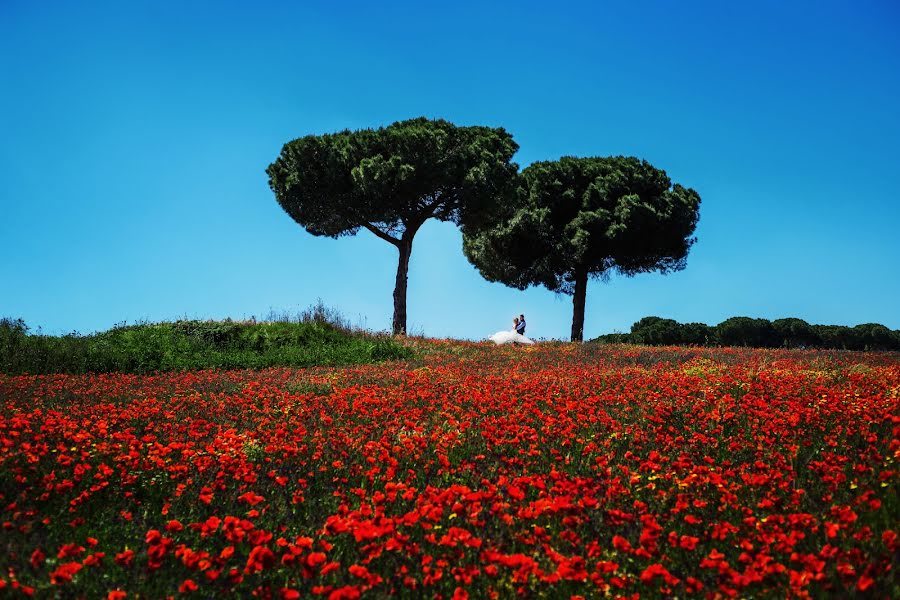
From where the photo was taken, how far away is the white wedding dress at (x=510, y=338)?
26.8 metres

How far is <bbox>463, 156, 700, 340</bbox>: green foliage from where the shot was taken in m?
35.3

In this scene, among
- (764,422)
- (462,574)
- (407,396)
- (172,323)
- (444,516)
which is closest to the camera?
(462,574)

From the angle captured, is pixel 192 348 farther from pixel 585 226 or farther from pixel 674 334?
pixel 674 334

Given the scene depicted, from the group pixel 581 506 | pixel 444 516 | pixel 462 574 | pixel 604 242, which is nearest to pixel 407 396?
pixel 444 516

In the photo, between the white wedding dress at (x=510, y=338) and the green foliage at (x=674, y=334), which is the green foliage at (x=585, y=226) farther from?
the white wedding dress at (x=510, y=338)

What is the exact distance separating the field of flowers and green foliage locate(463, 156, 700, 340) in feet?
80.2

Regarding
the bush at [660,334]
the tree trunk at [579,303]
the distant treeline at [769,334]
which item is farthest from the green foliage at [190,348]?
the distant treeline at [769,334]

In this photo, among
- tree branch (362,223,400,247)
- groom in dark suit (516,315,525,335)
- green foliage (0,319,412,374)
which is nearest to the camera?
green foliage (0,319,412,374)

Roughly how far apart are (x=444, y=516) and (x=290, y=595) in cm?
223

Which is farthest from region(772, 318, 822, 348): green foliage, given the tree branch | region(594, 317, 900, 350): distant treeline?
the tree branch

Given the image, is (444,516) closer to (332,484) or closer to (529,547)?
(529,547)

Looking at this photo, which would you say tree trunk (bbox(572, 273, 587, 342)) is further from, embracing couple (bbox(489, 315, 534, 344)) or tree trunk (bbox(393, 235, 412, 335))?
tree trunk (bbox(393, 235, 412, 335))

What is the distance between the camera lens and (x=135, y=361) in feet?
57.2

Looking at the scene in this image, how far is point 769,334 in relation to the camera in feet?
118
